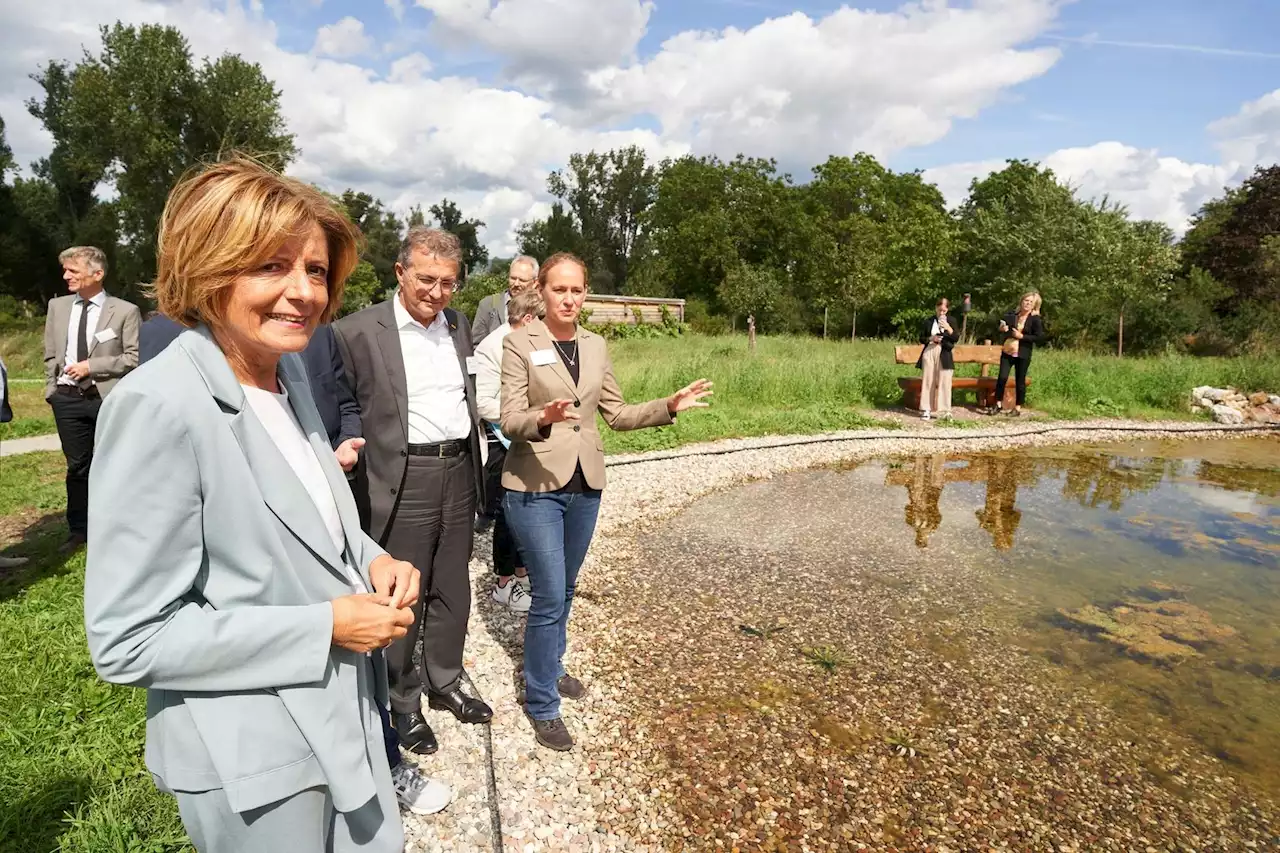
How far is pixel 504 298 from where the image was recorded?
5.73 meters

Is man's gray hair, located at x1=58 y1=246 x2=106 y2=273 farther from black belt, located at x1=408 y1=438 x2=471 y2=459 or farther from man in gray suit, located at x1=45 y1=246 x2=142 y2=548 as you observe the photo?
black belt, located at x1=408 y1=438 x2=471 y2=459

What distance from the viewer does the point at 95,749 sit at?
2.98 m

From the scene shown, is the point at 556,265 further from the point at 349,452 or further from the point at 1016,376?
the point at 1016,376

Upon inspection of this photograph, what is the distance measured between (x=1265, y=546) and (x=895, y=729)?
543 cm

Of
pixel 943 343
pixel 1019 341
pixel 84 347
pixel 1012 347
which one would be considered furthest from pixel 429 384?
pixel 1019 341

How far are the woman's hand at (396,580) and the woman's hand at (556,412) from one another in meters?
1.27

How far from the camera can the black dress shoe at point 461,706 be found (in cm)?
342

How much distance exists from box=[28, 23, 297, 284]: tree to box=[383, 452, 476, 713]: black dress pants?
3129 cm

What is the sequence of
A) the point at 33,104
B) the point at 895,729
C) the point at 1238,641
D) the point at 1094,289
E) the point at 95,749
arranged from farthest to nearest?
1. the point at 33,104
2. the point at 1094,289
3. the point at 1238,641
4. the point at 895,729
5. the point at 95,749

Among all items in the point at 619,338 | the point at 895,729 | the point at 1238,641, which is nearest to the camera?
the point at 895,729

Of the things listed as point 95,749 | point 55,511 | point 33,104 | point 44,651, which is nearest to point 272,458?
point 95,749

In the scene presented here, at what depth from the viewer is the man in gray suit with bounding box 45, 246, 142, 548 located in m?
5.28

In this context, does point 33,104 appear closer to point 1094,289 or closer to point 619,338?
point 619,338

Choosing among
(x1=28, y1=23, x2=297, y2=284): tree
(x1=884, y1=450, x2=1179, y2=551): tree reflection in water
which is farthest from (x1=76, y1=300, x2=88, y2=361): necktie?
(x1=28, y1=23, x2=297, y2=284): tree
